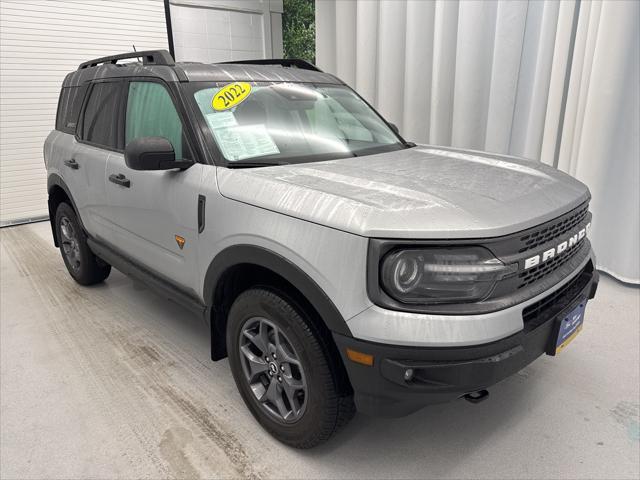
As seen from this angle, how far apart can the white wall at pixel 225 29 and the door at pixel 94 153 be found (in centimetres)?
473

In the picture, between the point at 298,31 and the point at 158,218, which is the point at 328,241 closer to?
the point at 158,218

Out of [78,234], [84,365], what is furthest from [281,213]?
[78,234]

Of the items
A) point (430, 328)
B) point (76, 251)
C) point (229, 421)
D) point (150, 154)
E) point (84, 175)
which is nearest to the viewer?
point (430, 328)

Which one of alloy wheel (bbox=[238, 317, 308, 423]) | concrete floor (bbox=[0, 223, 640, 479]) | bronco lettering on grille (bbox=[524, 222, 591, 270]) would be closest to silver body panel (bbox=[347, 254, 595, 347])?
bronco lettering on grille (bbox=[524, 222, 591, 270])

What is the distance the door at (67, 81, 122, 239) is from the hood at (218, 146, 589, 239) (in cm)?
132

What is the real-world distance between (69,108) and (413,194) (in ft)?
9.99

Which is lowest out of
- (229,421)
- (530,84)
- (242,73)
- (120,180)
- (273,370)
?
(229,421)

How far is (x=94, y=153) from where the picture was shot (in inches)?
119

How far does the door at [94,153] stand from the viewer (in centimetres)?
291

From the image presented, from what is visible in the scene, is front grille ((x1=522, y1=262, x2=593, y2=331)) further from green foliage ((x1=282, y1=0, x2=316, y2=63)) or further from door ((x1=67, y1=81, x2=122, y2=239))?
green foliage ((x1=282, y1=0, x2=316, y2=63))

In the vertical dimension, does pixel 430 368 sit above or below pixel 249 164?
below

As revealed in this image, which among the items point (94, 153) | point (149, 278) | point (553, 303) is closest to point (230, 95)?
point (149, 278)

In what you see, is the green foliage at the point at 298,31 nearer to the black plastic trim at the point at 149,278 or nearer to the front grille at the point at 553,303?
the black plastic trim at the point at 149,278

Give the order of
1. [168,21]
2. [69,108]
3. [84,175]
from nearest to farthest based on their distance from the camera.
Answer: [84,175] < [69,108] < [168,21]
